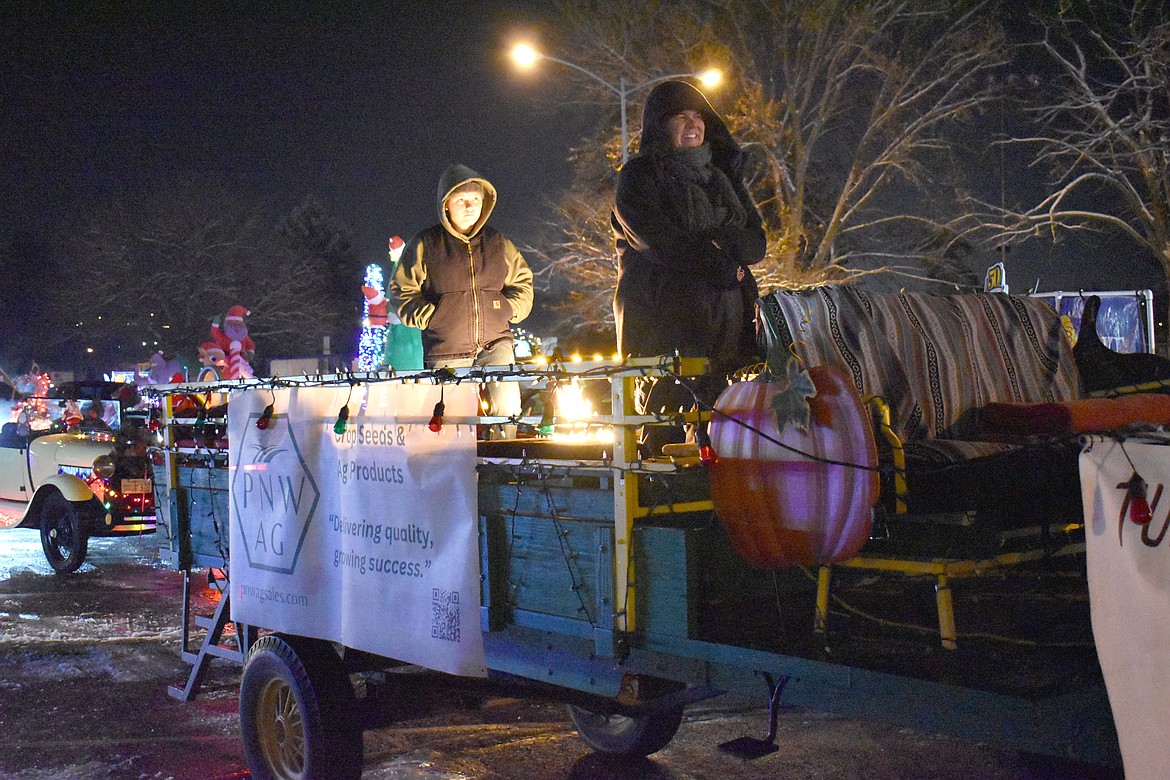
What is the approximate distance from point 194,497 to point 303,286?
1745 inches

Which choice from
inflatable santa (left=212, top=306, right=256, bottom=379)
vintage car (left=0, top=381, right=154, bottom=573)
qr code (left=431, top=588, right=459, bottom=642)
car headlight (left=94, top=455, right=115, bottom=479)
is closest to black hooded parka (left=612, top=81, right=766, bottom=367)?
qr code (left=431, top=588, right=459, bottom=642)

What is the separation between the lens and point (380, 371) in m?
4.41

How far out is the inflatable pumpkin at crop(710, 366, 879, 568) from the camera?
2871mm

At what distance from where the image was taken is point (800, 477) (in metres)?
2.89

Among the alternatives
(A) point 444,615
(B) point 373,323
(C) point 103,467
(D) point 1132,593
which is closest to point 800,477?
(D) point 1132,593

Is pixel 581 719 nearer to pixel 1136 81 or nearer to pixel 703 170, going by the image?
pixel 703 170

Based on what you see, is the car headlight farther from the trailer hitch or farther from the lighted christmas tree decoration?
the trailer hitch

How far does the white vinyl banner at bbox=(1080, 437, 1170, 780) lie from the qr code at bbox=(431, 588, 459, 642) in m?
2.12

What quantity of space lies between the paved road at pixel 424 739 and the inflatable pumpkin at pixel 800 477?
1705mm

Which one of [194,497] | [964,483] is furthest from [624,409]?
[194,497]

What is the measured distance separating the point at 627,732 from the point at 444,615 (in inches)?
66.8

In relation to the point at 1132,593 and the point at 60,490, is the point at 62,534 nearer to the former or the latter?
the point at 60,490

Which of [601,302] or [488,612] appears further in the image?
[601,302]

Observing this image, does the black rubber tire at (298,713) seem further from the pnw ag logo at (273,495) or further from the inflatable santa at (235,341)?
the inflatable santa at (235,341)
